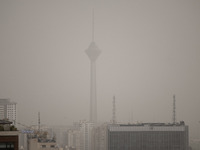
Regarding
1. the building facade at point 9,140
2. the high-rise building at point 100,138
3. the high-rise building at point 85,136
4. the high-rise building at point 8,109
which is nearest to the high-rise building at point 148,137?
the high-rise building at point 100,138

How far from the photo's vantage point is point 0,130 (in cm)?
2306

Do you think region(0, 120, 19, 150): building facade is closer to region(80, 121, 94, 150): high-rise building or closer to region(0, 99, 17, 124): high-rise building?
region(80, 121, 94, 150): high-rise building

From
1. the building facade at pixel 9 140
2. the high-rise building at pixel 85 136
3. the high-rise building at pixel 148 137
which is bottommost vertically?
the high-rise building at pixel 85 136

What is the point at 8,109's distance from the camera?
144500 millimetres

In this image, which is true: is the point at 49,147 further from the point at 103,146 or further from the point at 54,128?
the point at 54,128

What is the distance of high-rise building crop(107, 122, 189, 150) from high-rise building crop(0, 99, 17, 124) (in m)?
54.6

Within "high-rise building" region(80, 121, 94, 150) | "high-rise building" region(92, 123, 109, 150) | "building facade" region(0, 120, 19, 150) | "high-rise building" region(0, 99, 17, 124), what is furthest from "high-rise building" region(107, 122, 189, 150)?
"building facade" region(0, 120, 19, 150)

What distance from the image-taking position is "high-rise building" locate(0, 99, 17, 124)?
142 meters

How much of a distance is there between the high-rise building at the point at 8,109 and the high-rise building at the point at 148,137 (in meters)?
54.6

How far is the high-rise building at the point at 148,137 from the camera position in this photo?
9050 cm

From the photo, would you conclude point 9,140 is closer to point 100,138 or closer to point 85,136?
point 100,138

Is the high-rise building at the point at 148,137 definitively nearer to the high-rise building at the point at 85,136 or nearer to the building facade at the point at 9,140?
the high-rise building at the point at 85,136

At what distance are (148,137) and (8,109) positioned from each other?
6035 cm

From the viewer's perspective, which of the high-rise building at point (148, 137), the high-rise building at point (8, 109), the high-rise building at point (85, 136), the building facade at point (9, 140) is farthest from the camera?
the high-rise building at point (8, 109)
